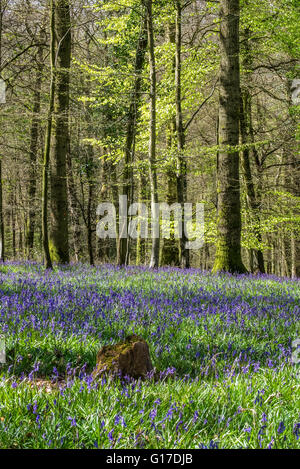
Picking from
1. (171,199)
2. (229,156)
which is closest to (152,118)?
(229,156)

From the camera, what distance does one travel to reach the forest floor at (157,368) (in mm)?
2330

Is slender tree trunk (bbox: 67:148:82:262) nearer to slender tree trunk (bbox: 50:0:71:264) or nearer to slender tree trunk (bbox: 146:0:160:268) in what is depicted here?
slender tree trunk (bbox: 50:0:71:264)

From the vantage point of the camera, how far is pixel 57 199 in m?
12.6

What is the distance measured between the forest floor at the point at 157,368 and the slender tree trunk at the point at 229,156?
123 inches

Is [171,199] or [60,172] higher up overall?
[60,172]

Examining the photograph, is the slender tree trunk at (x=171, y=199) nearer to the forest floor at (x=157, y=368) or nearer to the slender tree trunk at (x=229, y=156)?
the slender tree trunk at (x=229, y=156)

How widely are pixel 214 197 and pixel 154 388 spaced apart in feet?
59.7

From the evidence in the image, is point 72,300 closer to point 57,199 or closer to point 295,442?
point 295,442

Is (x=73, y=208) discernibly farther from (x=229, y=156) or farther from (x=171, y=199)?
(x=229, y=156)

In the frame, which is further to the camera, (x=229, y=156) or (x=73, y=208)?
(x=73, y=208)

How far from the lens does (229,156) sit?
1111 centimetres

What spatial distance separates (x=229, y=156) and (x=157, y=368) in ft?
27.4

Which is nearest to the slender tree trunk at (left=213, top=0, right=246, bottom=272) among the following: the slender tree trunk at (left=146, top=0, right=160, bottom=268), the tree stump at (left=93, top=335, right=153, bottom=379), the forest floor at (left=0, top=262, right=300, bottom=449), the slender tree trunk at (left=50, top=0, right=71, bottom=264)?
the slender tree trunk at (left=146, top=0, right=160, bottom=268)

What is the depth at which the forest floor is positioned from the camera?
233 cm
